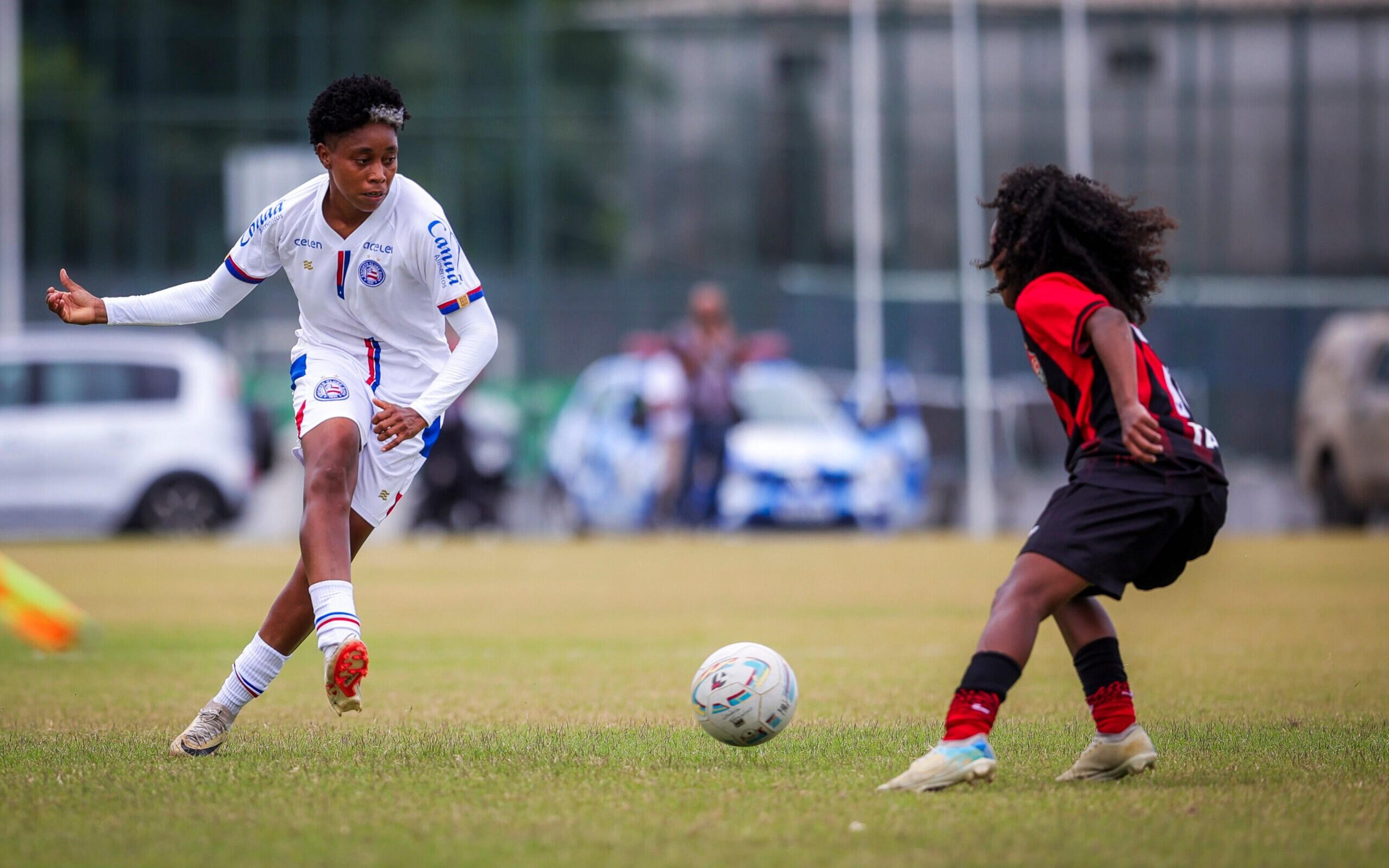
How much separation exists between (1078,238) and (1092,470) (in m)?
0.71

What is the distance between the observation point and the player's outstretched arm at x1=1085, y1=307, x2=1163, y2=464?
4566 millimetres

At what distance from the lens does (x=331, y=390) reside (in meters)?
5.47

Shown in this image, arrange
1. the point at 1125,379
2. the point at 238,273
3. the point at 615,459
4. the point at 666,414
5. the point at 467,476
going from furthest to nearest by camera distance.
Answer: the point at 615,459
the point at 467,476
the point at 666,414
the point at 238,273
the point at 1125,379

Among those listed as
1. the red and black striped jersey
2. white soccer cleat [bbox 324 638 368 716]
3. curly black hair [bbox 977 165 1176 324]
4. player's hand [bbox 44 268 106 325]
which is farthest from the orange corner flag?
the red and black striped jersey

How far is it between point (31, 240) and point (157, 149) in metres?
2.58

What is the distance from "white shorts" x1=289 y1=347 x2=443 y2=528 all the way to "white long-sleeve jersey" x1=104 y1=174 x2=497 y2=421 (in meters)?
0.05

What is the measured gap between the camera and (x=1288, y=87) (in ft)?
133

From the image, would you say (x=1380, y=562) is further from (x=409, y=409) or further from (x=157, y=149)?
(x=157, y=149)

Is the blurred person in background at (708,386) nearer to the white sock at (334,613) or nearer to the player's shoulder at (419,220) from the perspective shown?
the player's shoulder at (419,220)

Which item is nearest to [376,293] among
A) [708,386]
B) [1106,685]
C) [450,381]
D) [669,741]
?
[450,381]

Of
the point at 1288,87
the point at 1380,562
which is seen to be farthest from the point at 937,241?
the point at 1380,562

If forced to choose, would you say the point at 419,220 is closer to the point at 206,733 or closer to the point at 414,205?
the point at 414,205

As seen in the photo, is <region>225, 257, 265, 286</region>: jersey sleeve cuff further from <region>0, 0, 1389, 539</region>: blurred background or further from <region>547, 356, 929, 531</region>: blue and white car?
<region>547, 356, 929, 531</region>: blue and white car

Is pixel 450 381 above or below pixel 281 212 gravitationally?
below
